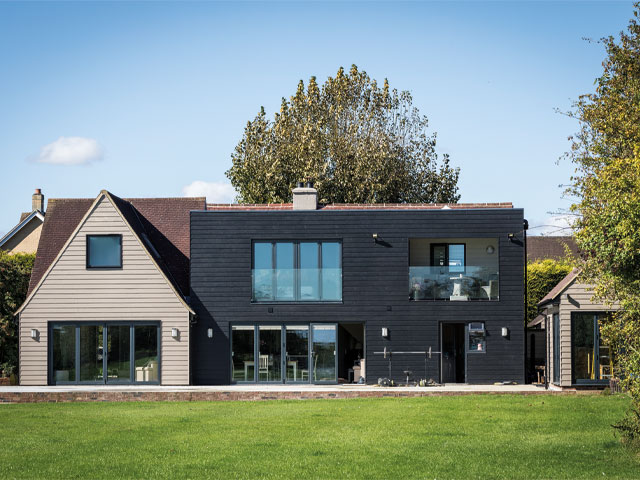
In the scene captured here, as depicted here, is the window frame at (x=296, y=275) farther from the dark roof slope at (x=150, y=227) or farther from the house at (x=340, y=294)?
the dark roof slope at (x=150, y=227)

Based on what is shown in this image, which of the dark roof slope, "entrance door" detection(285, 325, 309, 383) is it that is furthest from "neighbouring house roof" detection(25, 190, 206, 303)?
"entrance door" detection(285, 325, 309, 383)

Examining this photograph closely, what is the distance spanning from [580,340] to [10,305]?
18.0 metres

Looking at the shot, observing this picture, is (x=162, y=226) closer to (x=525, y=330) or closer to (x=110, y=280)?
(x=110, y=280)

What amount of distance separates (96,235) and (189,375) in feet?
17.1

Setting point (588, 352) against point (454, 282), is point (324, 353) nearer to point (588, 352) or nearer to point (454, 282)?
point (454, 282)

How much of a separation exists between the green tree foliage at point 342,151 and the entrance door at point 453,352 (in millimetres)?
13388

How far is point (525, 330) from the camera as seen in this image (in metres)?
28.4

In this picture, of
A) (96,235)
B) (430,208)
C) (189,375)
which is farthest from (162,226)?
(430,208)

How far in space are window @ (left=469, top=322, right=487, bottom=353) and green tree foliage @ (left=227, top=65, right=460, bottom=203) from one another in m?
14.1

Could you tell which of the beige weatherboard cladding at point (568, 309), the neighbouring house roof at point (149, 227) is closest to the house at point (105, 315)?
the neighbouring house roof at point (149, 227)

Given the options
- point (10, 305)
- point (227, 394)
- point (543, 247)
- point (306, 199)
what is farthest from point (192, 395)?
point (543, 247)

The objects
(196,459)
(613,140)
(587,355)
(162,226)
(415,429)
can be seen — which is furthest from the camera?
(162,226)

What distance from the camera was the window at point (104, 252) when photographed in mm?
28438

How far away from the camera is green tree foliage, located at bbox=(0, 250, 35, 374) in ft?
96.5
